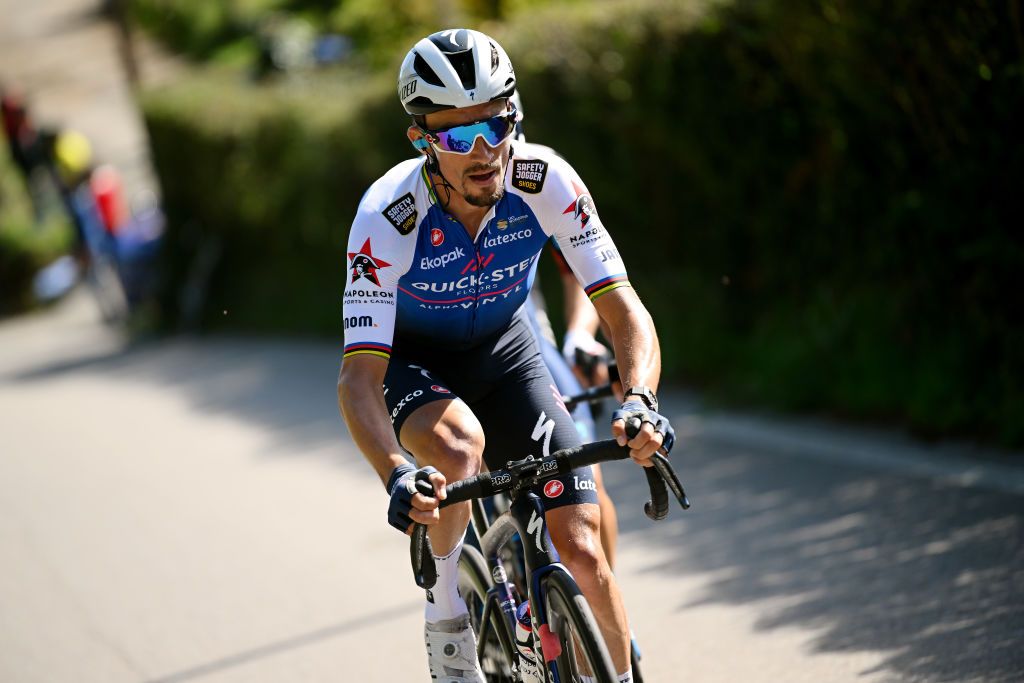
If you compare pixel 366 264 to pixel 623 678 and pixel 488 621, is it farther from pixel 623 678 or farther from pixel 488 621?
pixel 623 678

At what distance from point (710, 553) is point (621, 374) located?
105 inches

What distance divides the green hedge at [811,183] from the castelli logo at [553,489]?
3732 mm

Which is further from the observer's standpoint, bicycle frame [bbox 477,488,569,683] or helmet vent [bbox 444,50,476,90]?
helmet vent [bbox 444,50,476,90]

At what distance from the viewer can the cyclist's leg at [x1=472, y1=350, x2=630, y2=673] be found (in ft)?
11.9

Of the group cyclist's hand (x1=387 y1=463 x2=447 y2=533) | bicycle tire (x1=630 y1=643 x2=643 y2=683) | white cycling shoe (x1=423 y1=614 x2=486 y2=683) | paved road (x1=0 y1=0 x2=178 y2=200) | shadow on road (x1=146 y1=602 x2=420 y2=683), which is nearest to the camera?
cyclist's hand (x1=387 y1=463 x2=447 y2=533)

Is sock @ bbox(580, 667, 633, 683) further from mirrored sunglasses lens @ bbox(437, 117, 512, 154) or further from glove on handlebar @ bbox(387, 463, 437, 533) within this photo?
mirrored sunglasses lens @ bbox(437, 117, 512, 154)

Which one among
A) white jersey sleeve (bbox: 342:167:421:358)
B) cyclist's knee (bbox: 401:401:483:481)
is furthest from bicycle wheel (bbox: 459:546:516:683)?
white jersey sleeve (bbox: 342:167:421:358)

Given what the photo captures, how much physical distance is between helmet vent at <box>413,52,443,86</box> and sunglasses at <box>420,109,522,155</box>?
0.15 metres

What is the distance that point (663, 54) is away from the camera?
9.09m

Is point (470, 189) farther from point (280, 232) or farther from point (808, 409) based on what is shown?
point (280, 232)

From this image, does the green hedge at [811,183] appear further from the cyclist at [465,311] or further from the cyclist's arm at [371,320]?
the cyclist's arm at [371,320]

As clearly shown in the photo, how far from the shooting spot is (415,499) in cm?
333

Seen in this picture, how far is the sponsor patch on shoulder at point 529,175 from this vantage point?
4089mm

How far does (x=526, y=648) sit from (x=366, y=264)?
130 centimetres
